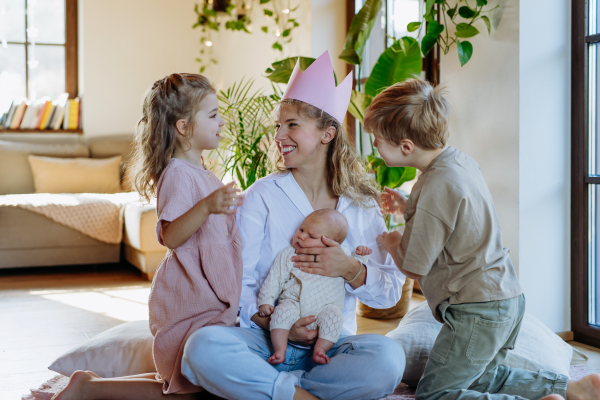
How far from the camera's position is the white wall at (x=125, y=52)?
532 centimetres

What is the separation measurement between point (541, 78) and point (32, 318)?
103 inches

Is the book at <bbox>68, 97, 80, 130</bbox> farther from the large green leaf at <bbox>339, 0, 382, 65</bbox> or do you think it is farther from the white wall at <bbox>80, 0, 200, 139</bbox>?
the large green leaf at <bbox>339, 0, 382, 65</bbox>

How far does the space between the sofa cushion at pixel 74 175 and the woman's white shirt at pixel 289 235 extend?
10.9 ft

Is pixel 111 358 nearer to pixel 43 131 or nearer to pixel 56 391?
pixel 56 391

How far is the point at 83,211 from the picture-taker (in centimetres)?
418

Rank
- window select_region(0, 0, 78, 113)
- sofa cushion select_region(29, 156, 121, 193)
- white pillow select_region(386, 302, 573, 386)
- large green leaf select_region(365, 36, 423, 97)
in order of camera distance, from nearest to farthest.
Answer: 1. white pillow select_region(386, 302, 573, 386)
2. large green leaf select_region(365, 36, 423, 97)
3. sofa cushion select_region(29, 156, 121, 193)
4. window select_region(0, 0, 78, 113)

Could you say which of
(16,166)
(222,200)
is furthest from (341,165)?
(16,166)

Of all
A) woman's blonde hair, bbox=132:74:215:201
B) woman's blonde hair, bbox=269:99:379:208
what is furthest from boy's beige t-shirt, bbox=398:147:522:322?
woman's blonde hair, bbox=132:74:215:201

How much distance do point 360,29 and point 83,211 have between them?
2386 millimetres

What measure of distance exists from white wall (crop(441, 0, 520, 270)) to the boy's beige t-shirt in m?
0.93

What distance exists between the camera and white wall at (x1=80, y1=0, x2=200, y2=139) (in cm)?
532

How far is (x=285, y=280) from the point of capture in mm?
1669

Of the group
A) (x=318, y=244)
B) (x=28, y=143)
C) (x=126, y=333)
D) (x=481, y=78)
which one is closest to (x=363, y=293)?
(x=318, y=244)

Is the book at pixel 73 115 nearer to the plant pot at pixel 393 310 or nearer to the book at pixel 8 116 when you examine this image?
the book at pixel 8 116
